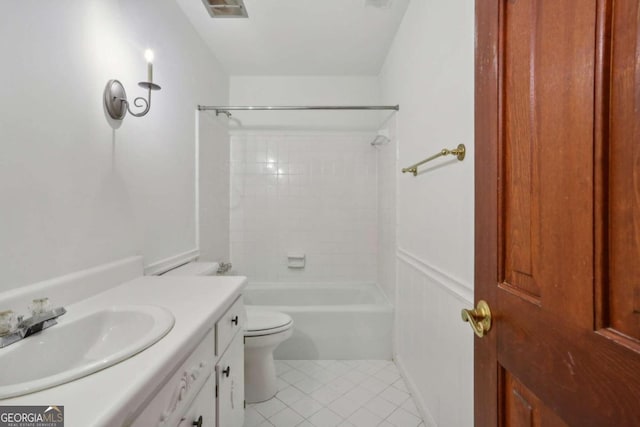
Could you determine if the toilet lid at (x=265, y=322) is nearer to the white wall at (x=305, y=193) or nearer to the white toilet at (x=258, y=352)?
the white toilet at (x=258, y=352)

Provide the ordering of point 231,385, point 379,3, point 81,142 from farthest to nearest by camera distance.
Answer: point 379,3
point 231,385
point 81,142

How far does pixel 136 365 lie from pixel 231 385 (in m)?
0.68

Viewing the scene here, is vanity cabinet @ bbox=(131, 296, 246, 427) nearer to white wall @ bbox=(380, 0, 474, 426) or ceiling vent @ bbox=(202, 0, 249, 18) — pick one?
white wall @ bbox=(380, 0, 474, 426)

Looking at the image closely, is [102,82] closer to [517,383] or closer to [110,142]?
[110,142]

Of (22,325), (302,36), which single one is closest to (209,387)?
(22,325)

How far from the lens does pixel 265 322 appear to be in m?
1.80

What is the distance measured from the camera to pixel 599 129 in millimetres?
386

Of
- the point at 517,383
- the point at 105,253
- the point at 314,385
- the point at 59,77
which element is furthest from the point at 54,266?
the point at 314,385

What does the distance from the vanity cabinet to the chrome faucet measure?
0.37 meters

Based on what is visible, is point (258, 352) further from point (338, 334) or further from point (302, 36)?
point (302, 36)

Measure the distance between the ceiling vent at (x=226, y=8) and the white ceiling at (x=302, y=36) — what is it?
0.18 ft

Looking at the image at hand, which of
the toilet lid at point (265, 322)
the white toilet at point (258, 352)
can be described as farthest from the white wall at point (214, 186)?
the toilet lid at point (265, 322)

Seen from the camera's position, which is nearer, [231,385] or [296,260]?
[231,385]

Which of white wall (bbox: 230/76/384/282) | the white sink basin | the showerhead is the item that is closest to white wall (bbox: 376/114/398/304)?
the showerhead
